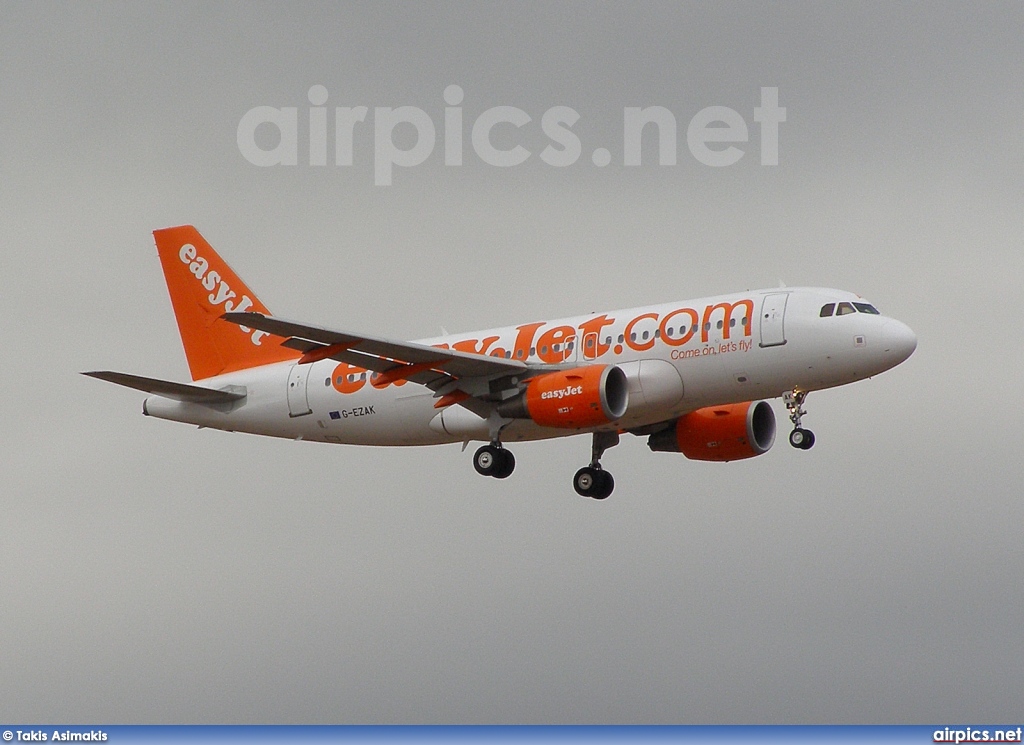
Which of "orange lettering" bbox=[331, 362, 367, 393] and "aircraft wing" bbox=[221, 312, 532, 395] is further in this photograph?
"orange lettering" bbox=[331, 362, 367, 393]

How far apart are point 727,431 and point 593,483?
4.35m

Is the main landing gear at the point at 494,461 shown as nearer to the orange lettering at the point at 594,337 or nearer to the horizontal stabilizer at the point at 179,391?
the orange lettering at the point at 594,337

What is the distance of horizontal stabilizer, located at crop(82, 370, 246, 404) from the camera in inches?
2108

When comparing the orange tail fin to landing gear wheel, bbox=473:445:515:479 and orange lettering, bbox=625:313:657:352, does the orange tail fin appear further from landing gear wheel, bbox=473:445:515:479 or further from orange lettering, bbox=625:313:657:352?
orange lettering, bbox=625:313:657:352

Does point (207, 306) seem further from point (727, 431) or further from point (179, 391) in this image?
point (727, 431)

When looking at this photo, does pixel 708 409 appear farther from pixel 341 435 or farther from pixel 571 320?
pixel 341 435

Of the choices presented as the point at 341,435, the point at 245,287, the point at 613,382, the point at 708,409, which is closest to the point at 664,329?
the point at 613,382

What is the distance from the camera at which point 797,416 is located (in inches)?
1923

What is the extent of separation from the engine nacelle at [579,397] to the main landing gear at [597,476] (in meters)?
5.40

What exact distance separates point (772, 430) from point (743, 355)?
7233 mm

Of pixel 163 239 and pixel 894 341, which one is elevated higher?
pixel 163 239

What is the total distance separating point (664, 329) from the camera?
4991 cm

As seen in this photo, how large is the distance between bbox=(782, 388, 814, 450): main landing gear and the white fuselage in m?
0.29

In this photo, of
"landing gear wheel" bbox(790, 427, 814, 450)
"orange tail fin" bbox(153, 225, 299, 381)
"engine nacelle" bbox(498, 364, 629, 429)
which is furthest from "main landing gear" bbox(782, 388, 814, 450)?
"orange tail fin" bbox(153, 225, 299, 381)
